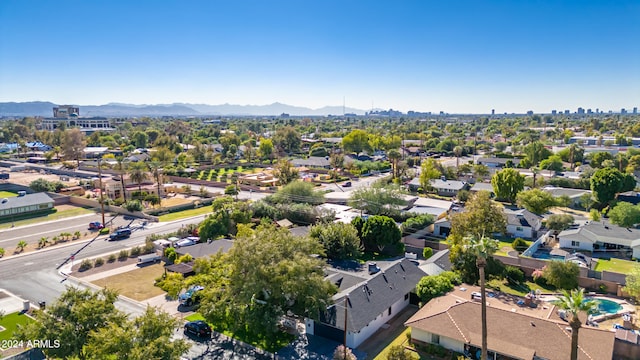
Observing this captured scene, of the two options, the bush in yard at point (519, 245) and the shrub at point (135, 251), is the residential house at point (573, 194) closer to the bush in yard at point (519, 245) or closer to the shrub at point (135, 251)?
the bush in yard at point (519, 245)

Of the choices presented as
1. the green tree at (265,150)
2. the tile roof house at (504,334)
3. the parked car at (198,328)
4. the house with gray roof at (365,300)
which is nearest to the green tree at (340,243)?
the house with gray roof at (365,300)

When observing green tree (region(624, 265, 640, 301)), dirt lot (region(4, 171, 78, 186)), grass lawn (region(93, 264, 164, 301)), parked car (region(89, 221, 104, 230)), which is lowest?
grass lawn (region(93, 264, 164, 301))

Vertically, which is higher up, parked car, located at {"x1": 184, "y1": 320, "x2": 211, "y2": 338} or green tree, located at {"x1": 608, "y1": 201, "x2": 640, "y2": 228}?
green tree, located at {"x1": 608, "y1": 201, "x2": 640, "y2": 228}

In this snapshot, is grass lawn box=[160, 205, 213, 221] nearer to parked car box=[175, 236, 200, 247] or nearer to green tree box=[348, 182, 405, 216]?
parked car box=[175, 236, 200, 247]

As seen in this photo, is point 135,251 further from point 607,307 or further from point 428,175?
point 428,175

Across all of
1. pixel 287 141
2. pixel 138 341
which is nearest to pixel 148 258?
pixel 138 341

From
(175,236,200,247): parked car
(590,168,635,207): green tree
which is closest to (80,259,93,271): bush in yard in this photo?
(175,236,200,247): parked car
